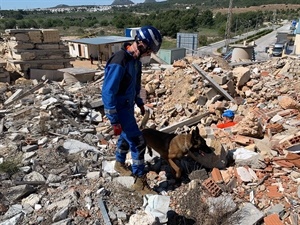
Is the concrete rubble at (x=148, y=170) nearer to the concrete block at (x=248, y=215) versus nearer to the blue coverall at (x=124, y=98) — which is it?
the concrete block at (x=248, y=215)

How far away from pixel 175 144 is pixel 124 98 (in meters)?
1.07

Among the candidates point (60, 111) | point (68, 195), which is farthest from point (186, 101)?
point (68, 195)

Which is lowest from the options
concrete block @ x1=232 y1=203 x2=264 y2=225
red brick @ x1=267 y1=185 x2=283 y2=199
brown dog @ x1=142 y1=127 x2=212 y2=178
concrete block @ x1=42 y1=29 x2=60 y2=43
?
concrete block @ x1=232 y1=203 x2=264 y2=225

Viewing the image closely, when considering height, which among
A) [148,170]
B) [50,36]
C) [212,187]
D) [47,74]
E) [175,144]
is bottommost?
[47,74]

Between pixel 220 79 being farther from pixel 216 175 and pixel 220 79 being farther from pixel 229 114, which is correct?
pixel 216 175

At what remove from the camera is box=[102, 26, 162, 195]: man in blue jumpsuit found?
10.7 feet

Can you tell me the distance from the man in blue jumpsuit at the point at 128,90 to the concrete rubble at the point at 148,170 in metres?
0.39

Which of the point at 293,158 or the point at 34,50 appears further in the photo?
the point at 34,50

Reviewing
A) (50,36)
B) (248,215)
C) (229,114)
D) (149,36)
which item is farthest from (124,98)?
(50,36)

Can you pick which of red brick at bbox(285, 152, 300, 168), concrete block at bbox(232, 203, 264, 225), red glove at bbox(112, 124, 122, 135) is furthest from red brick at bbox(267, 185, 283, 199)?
red glove at bbox(112, 124, 122, 135)

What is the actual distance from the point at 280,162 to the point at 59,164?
126 inches

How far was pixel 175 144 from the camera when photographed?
409 centimetres

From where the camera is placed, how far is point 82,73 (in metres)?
9.91

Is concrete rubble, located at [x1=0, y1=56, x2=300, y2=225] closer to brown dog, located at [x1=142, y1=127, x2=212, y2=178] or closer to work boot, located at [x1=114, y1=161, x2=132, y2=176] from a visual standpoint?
work boot, located at [x1=114, y1=161, x2=132, y2=176]
